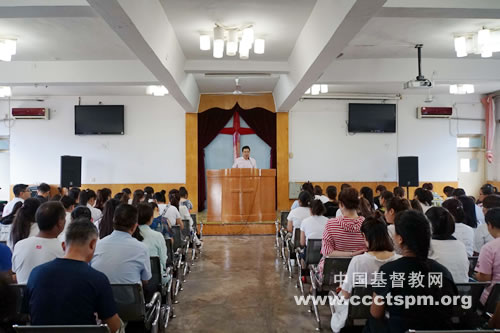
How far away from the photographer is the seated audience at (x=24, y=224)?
2.92 m

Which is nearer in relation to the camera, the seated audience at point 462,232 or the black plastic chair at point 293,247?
the seated audience at point 462,232

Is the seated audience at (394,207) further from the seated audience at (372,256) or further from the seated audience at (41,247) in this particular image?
the seated audience at (41,247)

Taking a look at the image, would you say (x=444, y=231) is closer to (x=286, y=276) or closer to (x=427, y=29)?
(x=286, y=276)

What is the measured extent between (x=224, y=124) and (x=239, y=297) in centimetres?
640

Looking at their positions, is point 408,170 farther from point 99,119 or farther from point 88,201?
point 99,119

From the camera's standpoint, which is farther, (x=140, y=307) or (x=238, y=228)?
(x=238, y=228)

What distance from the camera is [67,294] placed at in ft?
5.47

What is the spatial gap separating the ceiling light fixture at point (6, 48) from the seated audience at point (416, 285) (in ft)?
18.9

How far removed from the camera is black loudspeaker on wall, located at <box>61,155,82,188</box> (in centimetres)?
859

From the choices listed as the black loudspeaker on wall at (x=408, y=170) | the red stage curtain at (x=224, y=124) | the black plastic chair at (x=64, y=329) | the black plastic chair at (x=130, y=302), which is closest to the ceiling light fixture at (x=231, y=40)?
the black plastic chair at (x=130, y=302)

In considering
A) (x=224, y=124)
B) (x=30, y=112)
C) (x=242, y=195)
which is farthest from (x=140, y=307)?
(x=30, y=112)

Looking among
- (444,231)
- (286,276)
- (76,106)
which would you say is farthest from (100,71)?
(444,231)

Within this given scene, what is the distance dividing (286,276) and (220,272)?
35.8 inches

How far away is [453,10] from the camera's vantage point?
11.3ft
